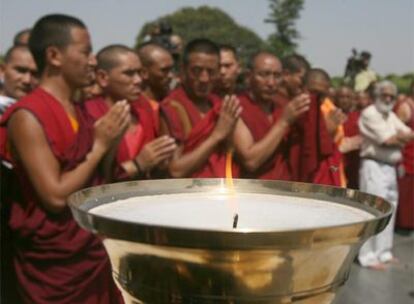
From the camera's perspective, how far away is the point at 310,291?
52 centimetres

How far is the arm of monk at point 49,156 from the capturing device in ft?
5.16

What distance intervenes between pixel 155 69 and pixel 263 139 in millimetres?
849

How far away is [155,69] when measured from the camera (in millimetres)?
2982

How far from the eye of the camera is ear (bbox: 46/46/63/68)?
176 centimetres

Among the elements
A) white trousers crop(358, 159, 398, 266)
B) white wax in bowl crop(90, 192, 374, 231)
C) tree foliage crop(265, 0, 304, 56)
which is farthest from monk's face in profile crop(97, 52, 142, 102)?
tree foliage crop(265, 0, 304, 56)

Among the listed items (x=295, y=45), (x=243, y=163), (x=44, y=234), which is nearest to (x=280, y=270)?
(x=44, y=234)

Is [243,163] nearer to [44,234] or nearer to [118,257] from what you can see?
[44,234]

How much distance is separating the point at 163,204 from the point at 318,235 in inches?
10.8

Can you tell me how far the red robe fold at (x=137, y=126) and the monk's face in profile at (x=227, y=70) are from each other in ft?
3.13

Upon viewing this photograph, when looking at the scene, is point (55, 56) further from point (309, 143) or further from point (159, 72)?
point (309, 143)

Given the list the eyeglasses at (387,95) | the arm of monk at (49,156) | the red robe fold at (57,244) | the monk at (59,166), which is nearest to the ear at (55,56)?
the monk at (59,166)

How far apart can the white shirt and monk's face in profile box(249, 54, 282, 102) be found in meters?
1.44

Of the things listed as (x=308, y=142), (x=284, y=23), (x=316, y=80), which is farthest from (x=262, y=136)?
(x=284, y=23)

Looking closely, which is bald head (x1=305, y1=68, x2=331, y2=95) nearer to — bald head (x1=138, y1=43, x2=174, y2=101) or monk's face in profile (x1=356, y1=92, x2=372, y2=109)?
bald head (x1=138, y1=43, x2=174, y2=101)
